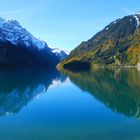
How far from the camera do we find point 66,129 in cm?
3503

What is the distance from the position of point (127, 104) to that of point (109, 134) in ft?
73.5

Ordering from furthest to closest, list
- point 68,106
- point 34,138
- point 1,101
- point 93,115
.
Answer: point 1,101 → point 68,106 → point 93,115 → point 34,138

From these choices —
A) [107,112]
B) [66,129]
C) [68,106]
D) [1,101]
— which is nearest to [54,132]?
[66,129]

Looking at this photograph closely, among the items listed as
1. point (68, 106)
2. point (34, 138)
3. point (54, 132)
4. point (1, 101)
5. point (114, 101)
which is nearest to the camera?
point (34, 138)

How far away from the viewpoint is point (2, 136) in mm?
32281

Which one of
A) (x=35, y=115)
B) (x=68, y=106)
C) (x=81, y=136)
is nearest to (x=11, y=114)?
(x=35, y=115)

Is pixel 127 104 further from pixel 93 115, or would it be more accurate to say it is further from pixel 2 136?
pixel 2 136

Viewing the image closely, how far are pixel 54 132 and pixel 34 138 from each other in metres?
3.06

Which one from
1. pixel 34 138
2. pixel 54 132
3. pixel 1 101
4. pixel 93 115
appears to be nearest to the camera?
pixel 34 138

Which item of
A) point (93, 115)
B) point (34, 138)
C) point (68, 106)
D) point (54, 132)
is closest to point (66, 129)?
point (54, 132)

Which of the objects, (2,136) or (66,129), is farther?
(66,129)

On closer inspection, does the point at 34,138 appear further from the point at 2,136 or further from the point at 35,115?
the point at 35,115

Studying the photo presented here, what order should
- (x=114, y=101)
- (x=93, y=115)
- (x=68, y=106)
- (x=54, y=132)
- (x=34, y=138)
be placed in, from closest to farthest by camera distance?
1. (x=34, y=138)
2. (x=54, y=132)
3. (x=93, y=115)
4. (x=68, y=106)
5. (x=114, y=101)

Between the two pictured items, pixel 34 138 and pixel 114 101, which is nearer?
pixel 34 138
